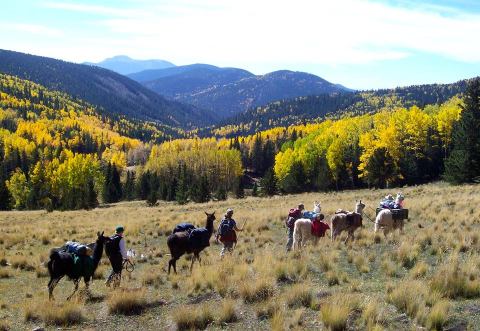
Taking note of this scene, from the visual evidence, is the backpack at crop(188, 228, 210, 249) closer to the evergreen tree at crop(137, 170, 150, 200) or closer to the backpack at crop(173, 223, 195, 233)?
the backpack at crop(173, 223, 195, 233)

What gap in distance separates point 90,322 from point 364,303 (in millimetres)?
5958

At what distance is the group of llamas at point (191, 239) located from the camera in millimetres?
12015

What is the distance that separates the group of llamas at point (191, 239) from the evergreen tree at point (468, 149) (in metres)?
33.8

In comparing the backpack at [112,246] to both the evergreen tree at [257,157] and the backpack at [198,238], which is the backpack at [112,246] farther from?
the evergreen tree at [257,157]

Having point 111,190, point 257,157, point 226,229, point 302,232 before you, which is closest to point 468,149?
point 302,232

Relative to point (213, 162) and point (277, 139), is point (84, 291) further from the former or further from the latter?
point (277, 139)

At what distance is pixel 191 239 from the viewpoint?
15000 mm

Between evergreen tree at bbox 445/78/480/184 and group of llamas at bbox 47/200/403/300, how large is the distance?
1330 inches

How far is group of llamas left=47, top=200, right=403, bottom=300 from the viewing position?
12.0 m

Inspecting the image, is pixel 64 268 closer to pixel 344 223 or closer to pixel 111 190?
pixel 344 223

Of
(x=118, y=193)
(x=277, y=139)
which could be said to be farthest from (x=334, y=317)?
(x=277, y=139)

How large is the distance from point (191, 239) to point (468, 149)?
43.7m

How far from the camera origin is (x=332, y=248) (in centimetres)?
1623

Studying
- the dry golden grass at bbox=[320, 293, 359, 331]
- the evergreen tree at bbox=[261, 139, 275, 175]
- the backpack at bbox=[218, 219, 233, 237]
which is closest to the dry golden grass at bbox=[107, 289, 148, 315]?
the dry golden grass at bbox=[320, 293, 359, 331]
